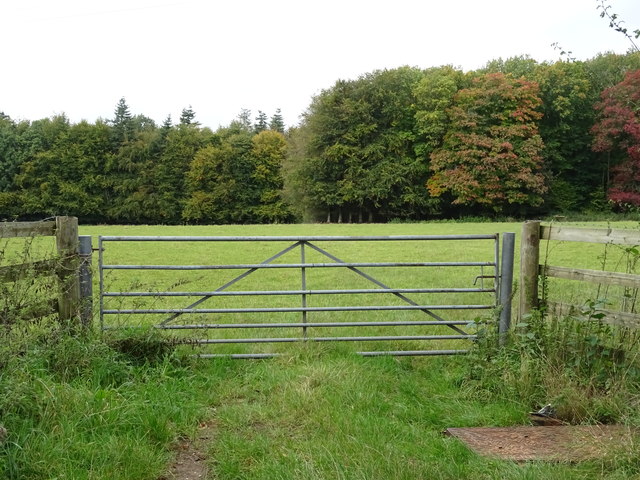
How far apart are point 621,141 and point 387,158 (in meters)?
21.7

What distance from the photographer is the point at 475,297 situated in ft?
32.7

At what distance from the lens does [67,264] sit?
565 cm

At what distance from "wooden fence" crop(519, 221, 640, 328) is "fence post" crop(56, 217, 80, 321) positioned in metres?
4.93

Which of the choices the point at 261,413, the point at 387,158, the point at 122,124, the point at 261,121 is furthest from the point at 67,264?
the point at 261,121

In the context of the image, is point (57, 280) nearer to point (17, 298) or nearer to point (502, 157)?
point (17, 298)

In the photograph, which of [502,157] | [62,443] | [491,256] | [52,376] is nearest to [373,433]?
[62,443]

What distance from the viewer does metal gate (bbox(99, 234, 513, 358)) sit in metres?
5.91

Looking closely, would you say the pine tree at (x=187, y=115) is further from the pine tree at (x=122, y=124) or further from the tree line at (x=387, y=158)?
the tree line at (x=387, y=158)

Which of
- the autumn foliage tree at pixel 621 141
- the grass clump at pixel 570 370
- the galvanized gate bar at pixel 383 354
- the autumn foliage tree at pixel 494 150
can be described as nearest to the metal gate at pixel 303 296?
the galvanized gate bar at pixel 383 354

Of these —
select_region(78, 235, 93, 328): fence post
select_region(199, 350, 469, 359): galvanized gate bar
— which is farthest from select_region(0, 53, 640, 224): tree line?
select_region(78, 235, 93, 328): fence post

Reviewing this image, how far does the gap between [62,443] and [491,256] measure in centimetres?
1625

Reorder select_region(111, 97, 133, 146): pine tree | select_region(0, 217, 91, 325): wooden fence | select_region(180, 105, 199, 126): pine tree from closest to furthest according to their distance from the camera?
select_region(0, 217, 91, 325): wooden fence → select_region(111, 97, 133, 146): pine tree → select_region(180, 105, 199, 126): pine tree

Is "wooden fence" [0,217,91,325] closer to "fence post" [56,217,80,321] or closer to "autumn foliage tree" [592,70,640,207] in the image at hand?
"fence post" [56,217,80,321]

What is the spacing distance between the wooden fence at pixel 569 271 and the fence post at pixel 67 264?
493cm
